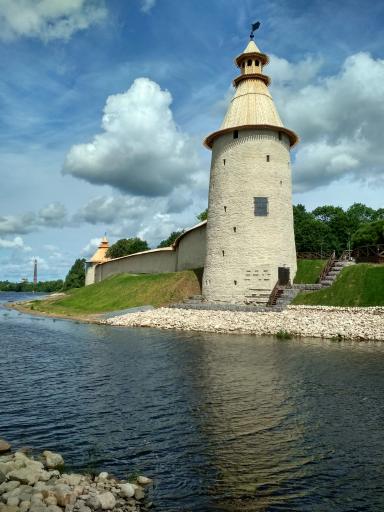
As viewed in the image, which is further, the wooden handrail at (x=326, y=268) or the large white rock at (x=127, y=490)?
the wooden handrail at (x=326, y=268)

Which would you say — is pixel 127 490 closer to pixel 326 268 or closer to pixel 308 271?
pixel 326 268

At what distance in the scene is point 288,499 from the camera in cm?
685

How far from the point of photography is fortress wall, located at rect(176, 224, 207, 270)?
4400 centimetres

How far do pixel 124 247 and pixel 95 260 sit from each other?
6052 millimetres

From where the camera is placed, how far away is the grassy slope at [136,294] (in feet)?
132

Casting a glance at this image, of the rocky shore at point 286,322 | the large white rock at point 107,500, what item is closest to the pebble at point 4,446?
the large white rock at point 107,500

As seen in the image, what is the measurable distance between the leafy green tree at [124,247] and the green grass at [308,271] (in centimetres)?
4989

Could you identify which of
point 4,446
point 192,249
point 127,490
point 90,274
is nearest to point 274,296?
point 192,249

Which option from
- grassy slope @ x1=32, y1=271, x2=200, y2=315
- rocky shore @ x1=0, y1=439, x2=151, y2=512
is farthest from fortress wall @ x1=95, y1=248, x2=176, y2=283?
rocky shore @ x1=0, y1=439, x2=151, y2=512

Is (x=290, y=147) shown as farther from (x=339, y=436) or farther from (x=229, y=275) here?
(x=339, y=436)

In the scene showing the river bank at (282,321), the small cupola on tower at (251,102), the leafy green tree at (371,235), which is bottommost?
the river bank at (282,321)

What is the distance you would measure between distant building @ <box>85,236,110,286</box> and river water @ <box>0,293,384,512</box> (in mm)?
62232

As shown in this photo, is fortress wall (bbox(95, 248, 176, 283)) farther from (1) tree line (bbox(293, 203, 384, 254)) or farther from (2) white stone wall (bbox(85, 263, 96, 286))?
(1) tree line (bbox(293, 203, 384, 254))

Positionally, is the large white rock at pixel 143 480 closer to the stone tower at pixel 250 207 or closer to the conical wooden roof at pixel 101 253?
the stone tower at pixel 250 207
